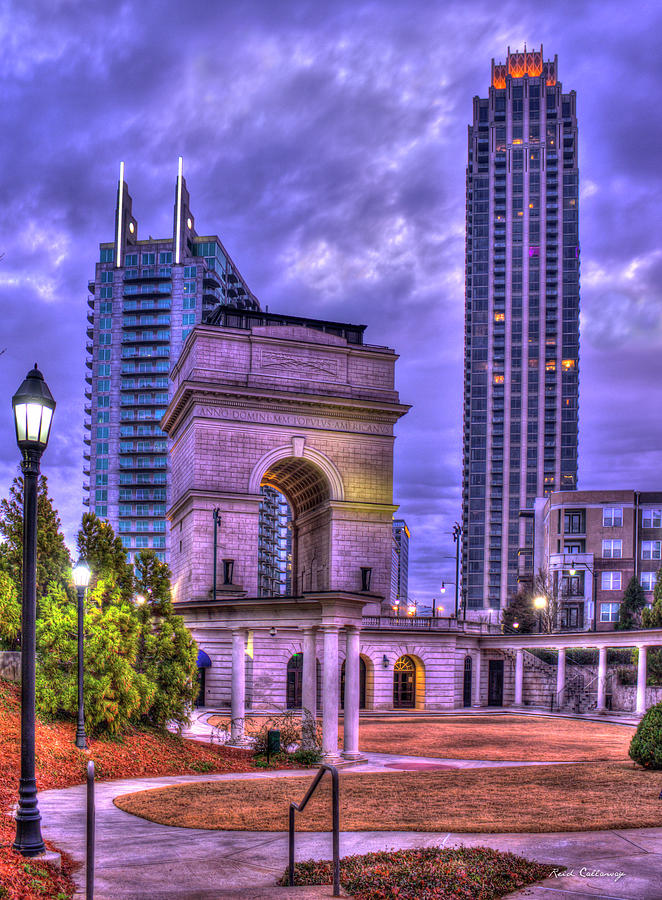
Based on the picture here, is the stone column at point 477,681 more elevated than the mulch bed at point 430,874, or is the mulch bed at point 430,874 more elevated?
the mulch bed at point 430,874

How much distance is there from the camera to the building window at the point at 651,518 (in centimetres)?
8338

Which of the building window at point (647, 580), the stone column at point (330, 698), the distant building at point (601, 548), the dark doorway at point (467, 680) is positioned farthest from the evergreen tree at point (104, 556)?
the building window at point (647, 580)

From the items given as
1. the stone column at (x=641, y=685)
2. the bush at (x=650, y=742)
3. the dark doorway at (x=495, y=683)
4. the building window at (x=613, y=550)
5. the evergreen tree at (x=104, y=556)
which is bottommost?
the dark doorway at (x=495, y=683)

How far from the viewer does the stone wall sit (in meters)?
22.9

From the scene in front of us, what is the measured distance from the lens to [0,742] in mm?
18234

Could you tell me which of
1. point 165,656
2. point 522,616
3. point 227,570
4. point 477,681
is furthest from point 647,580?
point 165,656

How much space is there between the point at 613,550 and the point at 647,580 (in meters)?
4.08

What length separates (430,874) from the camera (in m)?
10.1

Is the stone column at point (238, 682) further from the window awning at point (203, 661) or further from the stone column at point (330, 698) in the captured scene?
the window awning at point (203, 661)

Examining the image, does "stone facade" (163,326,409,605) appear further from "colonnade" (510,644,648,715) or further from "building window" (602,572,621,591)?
"building window" (602,572,621,591)

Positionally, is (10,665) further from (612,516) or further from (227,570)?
(612,516)

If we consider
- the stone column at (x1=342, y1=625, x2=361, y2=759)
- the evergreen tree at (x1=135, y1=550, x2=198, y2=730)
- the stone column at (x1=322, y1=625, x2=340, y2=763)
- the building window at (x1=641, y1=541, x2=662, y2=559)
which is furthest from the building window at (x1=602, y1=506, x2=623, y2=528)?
the evergreen tree at (x1=135, y1=550, x2=198, y2=730)

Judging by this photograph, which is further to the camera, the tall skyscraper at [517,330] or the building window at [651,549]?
the tall skyscraper at [517,330]

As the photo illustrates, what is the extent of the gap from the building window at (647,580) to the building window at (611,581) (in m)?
2.18
